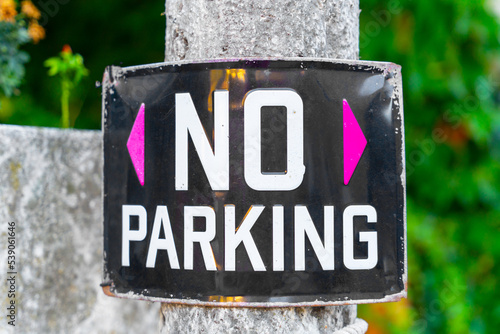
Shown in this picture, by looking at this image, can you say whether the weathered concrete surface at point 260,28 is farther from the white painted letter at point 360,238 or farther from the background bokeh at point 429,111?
the background bokeh at point 429,111

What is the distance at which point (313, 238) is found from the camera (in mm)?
1336

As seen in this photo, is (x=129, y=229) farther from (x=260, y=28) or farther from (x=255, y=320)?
(x=260, y=28)

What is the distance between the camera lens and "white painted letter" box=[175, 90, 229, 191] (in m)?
1.33

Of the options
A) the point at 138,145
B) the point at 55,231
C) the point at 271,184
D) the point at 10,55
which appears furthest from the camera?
the point at 10,55

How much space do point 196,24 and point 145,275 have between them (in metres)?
0.68

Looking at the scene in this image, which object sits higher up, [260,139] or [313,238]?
[260,139]

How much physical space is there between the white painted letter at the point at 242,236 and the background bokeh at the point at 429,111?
1.93 metres

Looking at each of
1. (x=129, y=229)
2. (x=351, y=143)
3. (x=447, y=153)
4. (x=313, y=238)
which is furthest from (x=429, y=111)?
(x=129, y=229)

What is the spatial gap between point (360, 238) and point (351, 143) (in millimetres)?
242

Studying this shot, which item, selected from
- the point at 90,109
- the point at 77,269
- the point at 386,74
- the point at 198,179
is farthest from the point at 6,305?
the point at 90,109

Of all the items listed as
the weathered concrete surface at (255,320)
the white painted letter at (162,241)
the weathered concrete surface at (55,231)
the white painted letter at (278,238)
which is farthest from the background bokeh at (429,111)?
the white painted letter at (278,238)

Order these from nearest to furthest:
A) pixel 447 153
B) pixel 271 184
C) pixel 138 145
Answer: pixel 271 184
pixel 138 145
pixel 447 153

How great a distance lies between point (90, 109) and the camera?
3.39 m

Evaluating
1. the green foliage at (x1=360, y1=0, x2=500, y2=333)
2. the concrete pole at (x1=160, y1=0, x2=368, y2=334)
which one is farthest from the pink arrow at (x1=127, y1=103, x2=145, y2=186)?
the green foliage at (x1=360, y1=0, x2=500, y2=333)
